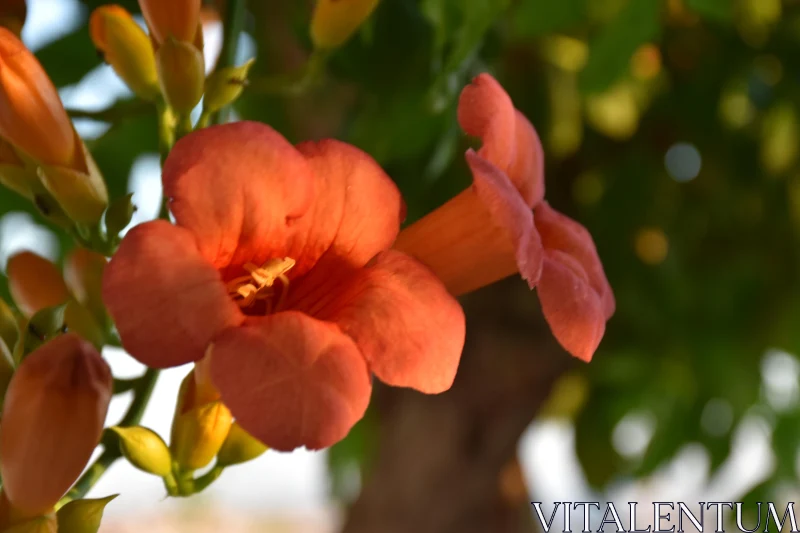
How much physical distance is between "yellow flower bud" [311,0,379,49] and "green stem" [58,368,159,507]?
28 cm

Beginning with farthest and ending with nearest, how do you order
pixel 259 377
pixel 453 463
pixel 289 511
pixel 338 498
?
pixel 289 511, pixel 338 498, pixel 453 463, pixel 259 377

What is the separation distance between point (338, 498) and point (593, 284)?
123 cm

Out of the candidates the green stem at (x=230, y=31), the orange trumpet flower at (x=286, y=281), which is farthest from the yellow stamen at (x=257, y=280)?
the green stem at (x=230, y=31)

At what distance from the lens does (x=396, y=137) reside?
0.77 metres

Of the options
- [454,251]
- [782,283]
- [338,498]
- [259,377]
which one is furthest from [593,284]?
[338,498]

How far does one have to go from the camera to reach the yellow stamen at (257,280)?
0.38m

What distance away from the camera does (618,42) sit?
743 millimetres

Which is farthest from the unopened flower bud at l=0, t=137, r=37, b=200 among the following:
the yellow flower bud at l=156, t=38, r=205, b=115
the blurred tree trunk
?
the blurred tree trunk

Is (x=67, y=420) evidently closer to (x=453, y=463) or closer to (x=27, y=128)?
(x=27, y=128)

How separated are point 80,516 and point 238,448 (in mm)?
96

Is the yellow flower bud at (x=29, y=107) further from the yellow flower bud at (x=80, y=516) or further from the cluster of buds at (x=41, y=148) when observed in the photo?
the yellow flower bud at (x=80, y=516)

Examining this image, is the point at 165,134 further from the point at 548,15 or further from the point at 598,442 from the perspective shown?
the point at 598,442

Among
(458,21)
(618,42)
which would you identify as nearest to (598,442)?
(618,42)

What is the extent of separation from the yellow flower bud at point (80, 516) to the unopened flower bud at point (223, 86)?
0.81 feet
